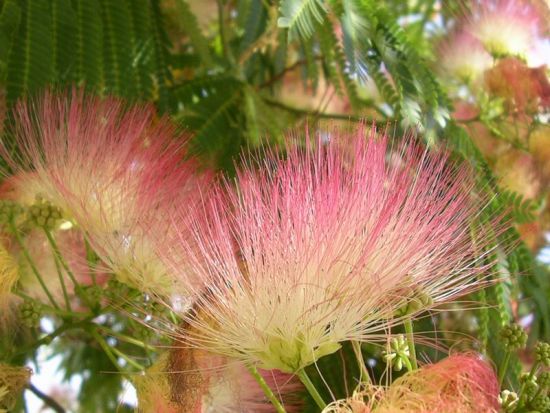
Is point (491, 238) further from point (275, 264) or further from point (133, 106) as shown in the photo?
point (133, 106)

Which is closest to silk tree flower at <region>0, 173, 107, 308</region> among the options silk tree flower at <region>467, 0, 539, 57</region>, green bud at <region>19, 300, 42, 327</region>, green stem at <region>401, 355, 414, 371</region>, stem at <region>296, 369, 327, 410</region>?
green bud at <region>19, 300, 42, 327</region>

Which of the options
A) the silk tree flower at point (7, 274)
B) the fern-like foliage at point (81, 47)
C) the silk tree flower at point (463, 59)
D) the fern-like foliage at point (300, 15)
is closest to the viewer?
the fern-like foliage at point (300, 15)

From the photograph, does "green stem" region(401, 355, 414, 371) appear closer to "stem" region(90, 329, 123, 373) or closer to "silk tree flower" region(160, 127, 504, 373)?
"silk tree flower" region(160, 127, 504, 373)

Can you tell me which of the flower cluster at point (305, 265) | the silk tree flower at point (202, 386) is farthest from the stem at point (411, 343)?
the silk tree flower at point (202, 386)

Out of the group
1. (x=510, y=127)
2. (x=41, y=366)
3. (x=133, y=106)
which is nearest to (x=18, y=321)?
(x=133, y=106)

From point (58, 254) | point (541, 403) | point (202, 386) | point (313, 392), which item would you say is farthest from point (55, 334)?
point (541, 403)

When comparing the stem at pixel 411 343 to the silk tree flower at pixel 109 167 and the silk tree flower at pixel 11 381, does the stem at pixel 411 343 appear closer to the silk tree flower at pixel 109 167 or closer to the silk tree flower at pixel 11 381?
the silk tree flower at pixel 109 167

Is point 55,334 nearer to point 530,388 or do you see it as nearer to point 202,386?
point 202,386
